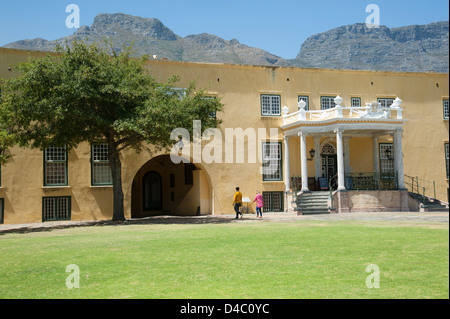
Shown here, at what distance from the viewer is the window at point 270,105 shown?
2998cm

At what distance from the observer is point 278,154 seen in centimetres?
2989

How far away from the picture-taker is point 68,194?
2625 centimetres

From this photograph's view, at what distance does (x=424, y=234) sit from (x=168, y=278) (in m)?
7.94

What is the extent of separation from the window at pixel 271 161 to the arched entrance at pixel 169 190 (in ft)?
12.1

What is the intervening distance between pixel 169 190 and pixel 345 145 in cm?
1296

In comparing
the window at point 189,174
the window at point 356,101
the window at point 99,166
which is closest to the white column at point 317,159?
the window at point 356,101

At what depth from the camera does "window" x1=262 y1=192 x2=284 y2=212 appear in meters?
29.8

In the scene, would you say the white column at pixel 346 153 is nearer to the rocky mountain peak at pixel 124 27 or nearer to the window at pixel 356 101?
the window at pixel 356 101

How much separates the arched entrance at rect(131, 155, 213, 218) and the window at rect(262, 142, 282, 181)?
368 centimetres

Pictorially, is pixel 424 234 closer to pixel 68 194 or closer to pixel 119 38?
pixel 68 194

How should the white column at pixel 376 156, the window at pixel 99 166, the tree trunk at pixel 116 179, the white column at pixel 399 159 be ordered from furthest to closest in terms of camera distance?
the white column at pixel 376 156 < the white column at pixel 399 159 < the window at pixel 99 166 < the tree trunk at pixel 116 179

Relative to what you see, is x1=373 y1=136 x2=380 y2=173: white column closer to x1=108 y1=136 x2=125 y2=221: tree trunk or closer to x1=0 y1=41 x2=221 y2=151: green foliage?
x1=0 y1=41 x2=221 y2=151: green foliage

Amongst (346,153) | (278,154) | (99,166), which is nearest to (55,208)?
(99,166)
